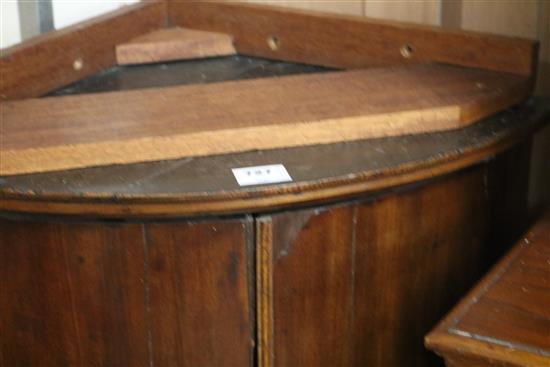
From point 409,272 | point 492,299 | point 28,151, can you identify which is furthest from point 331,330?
point 28,151

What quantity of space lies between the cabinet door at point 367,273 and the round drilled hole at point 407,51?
11.6 inches

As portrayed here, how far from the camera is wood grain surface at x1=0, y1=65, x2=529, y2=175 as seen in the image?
3.73 feet

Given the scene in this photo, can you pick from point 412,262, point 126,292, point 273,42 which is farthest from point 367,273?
point 273,42

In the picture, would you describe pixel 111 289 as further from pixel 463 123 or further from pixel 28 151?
pixel 463 123

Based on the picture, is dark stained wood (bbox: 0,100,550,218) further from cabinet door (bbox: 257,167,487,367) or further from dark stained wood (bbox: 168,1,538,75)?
dark stained wood (bbox: 168,1,538,75)

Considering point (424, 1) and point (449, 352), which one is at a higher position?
point (424, 1)

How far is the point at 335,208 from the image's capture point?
1128mm

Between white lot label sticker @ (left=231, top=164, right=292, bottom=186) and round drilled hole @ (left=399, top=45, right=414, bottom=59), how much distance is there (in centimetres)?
45

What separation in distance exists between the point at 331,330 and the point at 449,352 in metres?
0.23

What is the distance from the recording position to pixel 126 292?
43.5 inches

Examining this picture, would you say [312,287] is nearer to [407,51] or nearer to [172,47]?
[407,51]

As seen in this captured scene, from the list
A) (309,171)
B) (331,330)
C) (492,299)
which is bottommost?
(331,330)

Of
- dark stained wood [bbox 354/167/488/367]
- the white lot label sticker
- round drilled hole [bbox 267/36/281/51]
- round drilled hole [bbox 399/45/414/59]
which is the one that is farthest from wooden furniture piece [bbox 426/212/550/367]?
round drilled hole [bbox 267/36/281/51]

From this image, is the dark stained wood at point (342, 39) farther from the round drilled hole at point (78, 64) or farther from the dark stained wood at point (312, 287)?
the dark stained wood at point (312, 287)
